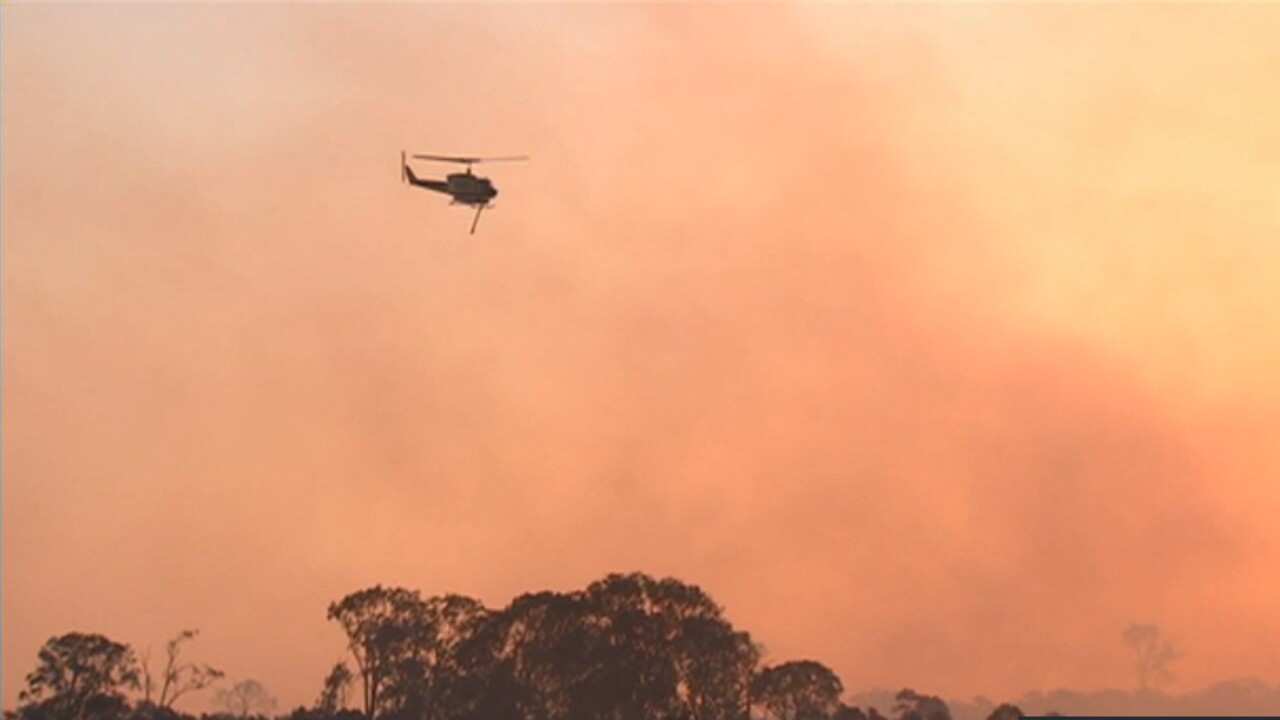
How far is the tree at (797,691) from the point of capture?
101081 millimetres

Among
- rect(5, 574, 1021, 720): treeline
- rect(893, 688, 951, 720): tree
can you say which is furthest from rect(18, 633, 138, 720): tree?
rect(893, 688, 951, 720): tree

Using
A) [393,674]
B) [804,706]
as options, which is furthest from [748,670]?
[393,674]

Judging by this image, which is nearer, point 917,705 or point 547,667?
point 547,667

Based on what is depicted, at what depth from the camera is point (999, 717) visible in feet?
335

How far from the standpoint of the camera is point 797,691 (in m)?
104

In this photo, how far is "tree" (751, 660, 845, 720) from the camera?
101m

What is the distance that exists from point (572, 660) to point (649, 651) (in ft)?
17.0

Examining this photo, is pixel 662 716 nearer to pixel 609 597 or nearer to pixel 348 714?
pixel 609 597

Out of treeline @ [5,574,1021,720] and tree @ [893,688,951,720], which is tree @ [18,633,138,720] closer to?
treeline @ [5,574,1021,720]

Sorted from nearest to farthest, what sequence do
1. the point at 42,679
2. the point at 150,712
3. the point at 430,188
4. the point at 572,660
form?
the point at 430,188, the point at 572,660, the point at 42,679, the point at 150,712

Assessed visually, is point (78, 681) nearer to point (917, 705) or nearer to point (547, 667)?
point (547, 667)

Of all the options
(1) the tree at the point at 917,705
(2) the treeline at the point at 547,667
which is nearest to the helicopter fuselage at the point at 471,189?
(2) the treeline at the point at 547,667

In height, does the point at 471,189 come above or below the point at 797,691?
above

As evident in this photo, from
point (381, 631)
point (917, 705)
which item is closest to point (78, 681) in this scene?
point (381, 631)
